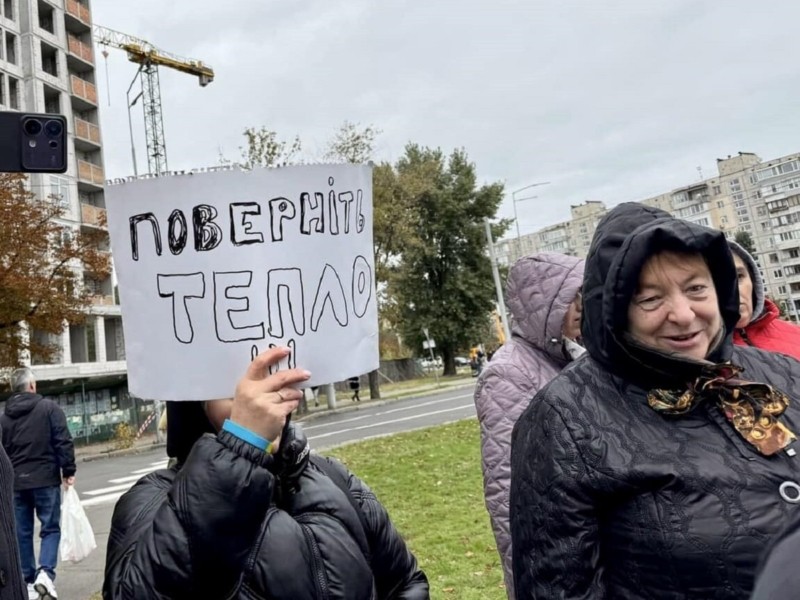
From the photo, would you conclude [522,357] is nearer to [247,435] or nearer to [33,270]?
[247,435]

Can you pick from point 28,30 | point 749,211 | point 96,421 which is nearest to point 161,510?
point 96,421

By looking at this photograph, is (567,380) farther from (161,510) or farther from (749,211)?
(749,211)

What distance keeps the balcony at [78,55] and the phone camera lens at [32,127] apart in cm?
3975

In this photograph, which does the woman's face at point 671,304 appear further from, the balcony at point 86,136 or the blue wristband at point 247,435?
the balcony at point 86,136

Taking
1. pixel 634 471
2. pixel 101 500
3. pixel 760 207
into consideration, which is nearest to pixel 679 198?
pixel 760 207

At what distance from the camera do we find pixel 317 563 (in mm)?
1386

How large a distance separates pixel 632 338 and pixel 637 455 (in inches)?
10.9

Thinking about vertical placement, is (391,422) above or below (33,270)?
below

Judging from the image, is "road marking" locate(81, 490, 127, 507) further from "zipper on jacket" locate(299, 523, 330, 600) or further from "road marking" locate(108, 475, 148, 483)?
"zipper on jacket" locate(299, 523, 330, 600)

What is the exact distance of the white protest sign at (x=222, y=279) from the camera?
1316 mm

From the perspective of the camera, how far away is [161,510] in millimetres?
1261

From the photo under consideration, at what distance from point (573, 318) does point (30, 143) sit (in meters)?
2.10

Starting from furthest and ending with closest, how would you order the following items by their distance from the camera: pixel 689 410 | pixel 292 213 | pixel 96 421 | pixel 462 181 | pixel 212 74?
1. pixel 212 74
2. pixel 462 181
3. pixel 96 421
4. pixel 689 410
5. pixel 292 213

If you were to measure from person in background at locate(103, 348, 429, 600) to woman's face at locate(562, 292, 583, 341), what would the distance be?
132cm
